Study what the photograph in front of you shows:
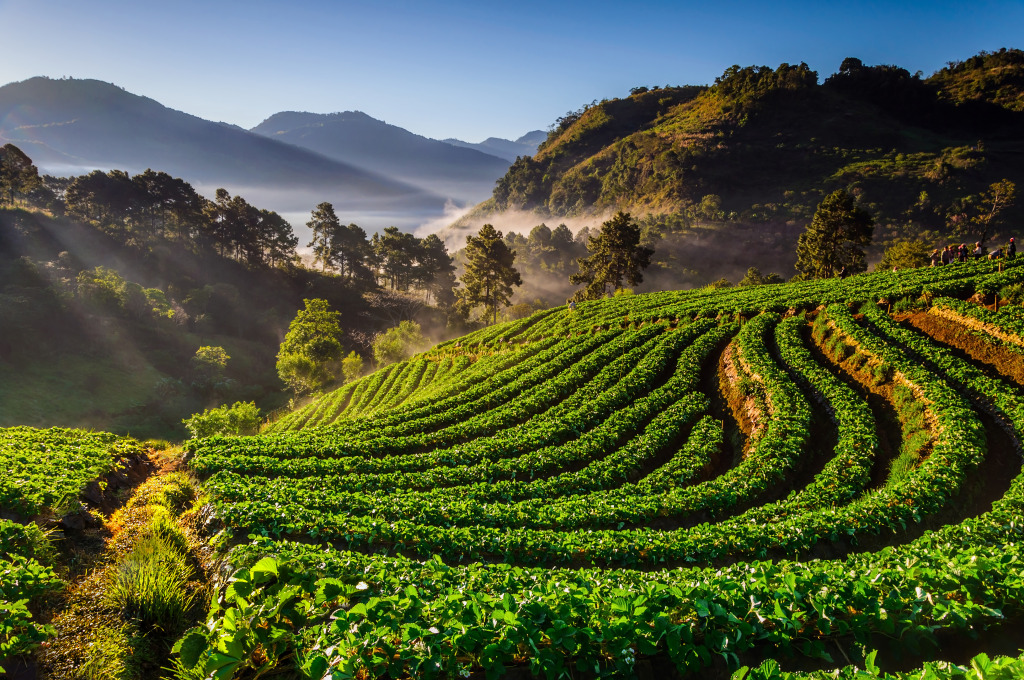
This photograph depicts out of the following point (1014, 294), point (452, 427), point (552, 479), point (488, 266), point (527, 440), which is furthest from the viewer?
point (488, 266)

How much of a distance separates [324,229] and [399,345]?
63.1 meters

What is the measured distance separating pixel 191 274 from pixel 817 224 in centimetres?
12611

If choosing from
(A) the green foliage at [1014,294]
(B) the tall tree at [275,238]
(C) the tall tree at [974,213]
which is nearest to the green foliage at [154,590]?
(A) the green foliage at [1014,294]

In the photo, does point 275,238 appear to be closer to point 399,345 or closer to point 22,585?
point 399,345

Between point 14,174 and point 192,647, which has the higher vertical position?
point 14,174

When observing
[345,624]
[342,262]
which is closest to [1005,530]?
[345,624]

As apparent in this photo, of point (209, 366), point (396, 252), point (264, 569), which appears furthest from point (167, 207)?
point (264, 569)

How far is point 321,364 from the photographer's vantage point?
70062 millimetres

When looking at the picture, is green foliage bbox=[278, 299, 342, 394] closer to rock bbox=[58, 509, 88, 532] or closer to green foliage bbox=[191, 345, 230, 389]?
green foliage bbox=[191, 345, 230, 389]

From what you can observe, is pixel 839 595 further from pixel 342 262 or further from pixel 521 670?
pixel 342 262

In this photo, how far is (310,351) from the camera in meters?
69.6

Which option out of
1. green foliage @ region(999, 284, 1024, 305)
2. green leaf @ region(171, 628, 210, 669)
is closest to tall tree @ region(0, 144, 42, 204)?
Result: green leaf @ region(171, 628, 210, 669)

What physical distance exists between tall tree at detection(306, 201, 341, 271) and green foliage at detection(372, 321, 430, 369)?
52.3 meters

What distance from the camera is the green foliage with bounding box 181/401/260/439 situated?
44688 mm
